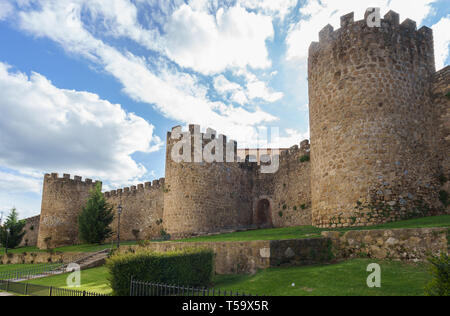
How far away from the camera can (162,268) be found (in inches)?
406

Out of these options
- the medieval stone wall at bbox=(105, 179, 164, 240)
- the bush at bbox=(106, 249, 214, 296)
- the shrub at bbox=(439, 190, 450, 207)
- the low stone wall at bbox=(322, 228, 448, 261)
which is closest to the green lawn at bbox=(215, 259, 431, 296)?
the low stone wall at bbox=(322, 228, 448, 261)

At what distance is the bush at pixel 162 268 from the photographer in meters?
9.89

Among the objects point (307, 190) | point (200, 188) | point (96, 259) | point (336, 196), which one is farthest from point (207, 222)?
point (336, 196)

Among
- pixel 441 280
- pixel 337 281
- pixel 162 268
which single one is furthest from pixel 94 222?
pixel 441 280

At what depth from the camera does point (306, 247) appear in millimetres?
10383

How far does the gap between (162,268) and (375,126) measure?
953 cm

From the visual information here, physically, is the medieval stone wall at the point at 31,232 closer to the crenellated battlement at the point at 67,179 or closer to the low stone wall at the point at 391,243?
the crenellated battlement at the point at 67,179

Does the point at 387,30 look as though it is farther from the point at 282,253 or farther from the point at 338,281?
the point at 338,281

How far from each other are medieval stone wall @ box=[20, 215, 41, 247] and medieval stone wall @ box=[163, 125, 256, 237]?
28.9 m

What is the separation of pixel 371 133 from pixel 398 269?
20.4 feet

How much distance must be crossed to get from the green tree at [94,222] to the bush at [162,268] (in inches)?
869

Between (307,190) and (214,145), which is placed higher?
(214,145)
